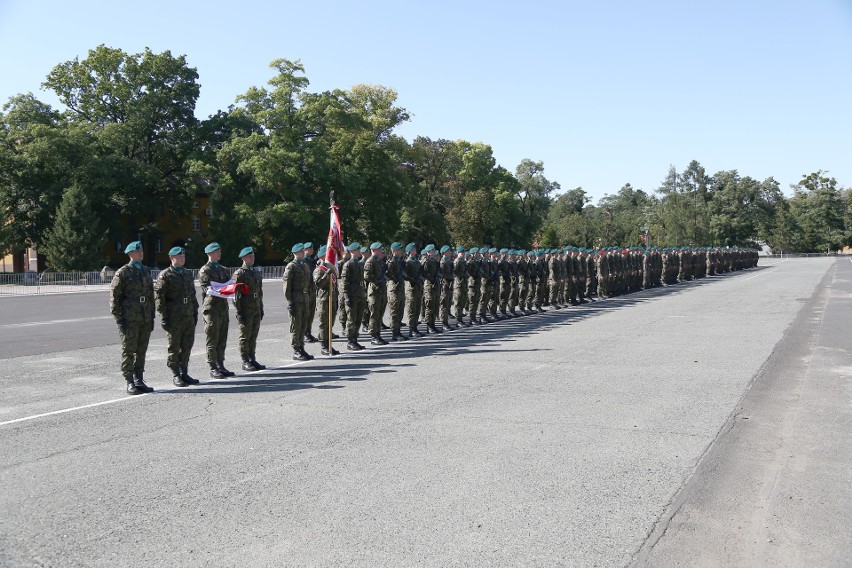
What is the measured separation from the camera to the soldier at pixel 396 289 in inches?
572

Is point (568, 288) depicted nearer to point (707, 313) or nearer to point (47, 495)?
point (707, 313)

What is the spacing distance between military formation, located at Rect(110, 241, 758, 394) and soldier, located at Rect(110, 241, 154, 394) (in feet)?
0.04

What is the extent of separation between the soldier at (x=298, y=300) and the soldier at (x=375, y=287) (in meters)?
1.87

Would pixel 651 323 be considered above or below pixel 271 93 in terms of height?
below

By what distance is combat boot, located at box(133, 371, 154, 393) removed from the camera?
8783mm

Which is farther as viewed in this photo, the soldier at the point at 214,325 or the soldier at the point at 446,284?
the soldier at the point at 446,284

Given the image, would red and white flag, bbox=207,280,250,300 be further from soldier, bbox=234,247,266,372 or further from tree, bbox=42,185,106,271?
tree, bbox=42,185,106,271

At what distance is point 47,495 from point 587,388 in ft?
19.9

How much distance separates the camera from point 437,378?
964 centimetres

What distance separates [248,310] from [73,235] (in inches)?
1617

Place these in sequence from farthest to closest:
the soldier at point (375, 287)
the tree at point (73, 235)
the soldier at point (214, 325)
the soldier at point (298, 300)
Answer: the tree at point (73, 235) < the soldier at point (375, 287) < the soldier at point (298, 300) < the soldier at point (214, 325)

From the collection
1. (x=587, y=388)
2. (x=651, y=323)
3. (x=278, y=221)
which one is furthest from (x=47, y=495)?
(x=278, y=221)

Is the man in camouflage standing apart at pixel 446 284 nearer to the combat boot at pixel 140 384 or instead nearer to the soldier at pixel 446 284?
the soldier at pixel 446 284

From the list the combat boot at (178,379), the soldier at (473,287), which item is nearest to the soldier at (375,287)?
the soldier at (473,287)
